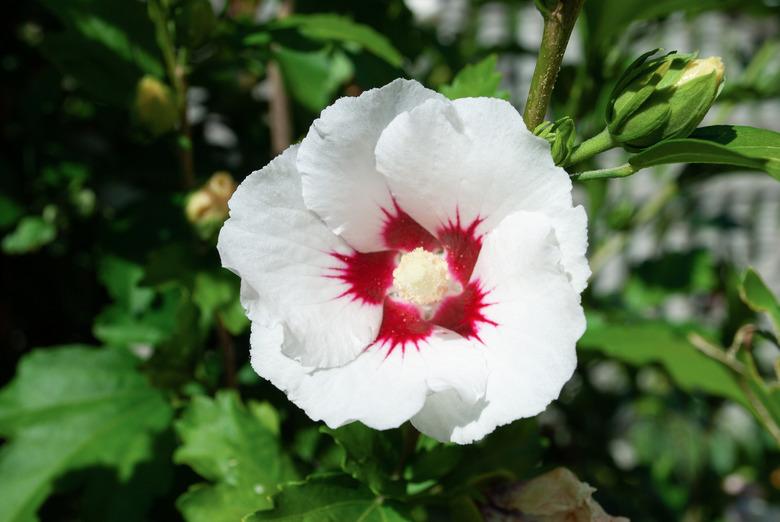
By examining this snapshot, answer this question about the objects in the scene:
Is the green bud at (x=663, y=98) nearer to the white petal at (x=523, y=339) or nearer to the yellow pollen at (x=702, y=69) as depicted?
the yellow pollen at (x=702, y=69)

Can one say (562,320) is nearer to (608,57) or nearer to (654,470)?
(608,57)

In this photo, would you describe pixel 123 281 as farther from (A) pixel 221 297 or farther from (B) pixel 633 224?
(B) pixel 633 224

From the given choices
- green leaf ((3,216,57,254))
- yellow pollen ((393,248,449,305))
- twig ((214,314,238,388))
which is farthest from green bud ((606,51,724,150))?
green leaf ((3,216,57,254))

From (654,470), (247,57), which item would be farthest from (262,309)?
(654,470)

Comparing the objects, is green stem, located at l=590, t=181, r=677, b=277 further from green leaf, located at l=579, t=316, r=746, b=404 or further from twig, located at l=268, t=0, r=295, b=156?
twig, located at l=268, t=0, r=295, b=156

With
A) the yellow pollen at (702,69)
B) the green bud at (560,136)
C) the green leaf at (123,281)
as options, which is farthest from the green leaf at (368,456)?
the green leaf at (123,281)
